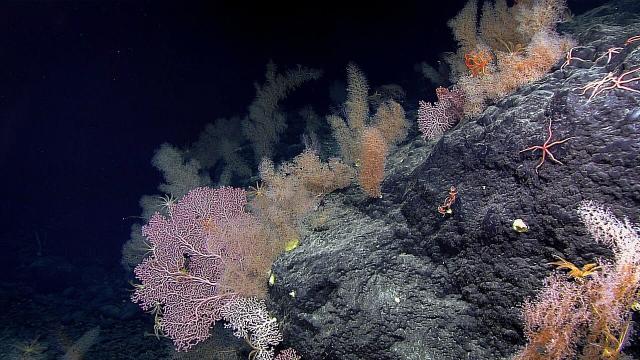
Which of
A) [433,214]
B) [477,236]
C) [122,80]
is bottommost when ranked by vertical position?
[477,236]

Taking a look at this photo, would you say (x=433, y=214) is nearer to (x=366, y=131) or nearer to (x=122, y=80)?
(x=366, y=131)

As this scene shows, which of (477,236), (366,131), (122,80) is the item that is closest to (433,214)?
(477,236)

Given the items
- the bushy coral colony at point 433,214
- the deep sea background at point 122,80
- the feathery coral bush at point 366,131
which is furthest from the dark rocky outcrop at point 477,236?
the deep sea background at point 122,80

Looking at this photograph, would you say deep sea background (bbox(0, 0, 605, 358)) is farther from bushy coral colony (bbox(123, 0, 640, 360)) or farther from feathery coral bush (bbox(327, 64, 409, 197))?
bushy coral colony (bbox(123, 0, 640, 360))

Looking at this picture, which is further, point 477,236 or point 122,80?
point 122,80

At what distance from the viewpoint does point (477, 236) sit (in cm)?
260

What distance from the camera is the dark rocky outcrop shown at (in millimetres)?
2088

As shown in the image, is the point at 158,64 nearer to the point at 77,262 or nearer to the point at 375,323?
the point at 77,262

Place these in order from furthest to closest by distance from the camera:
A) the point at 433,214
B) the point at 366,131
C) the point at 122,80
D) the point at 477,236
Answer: the point at 122,80 < the point at 366,131 < the point at 433,214 < the point at 477,236

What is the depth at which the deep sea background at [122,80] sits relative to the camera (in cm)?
1136

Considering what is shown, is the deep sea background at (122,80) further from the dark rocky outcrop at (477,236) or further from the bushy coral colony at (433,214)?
the dark rocky outcrop at (477,236)

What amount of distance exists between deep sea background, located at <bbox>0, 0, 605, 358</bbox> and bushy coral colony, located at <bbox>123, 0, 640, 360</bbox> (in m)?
4.53

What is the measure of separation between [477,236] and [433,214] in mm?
470

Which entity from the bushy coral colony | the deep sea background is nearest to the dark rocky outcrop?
the bushy coral colony
